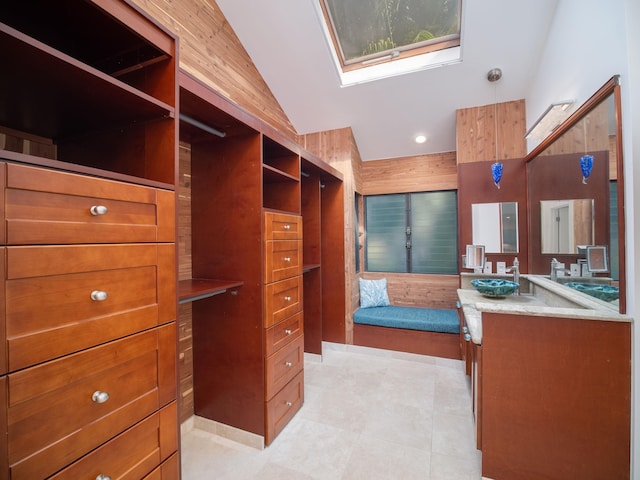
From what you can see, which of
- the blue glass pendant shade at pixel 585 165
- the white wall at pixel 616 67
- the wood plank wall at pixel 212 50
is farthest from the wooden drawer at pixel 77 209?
the blue glass pendant shade at pixel 585 165

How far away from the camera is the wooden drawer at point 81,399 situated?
732 millimetres

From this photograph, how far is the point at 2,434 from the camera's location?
2.25 ft

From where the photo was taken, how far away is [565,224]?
2096mm

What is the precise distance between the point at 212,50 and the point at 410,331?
337 centimetres

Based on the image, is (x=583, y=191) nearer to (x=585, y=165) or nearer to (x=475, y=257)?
(x=585, y=165)

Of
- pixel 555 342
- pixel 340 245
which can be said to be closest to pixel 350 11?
pixel 340 245

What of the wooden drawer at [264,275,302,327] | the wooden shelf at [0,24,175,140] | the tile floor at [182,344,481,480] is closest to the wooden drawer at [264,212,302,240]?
the wooden drawer at [264,275,302,327]

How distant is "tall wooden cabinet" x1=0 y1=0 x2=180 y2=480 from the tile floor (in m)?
0.78

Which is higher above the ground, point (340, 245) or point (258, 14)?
point (258, 14)

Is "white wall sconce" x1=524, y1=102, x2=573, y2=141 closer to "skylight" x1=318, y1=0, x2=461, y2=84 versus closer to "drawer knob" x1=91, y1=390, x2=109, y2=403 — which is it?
"skylight" x1=318, y1=0, x2=461, y2=84

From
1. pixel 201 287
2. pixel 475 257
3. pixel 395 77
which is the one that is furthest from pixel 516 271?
pixel 201 287

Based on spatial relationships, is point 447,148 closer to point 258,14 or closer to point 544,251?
point 544,251

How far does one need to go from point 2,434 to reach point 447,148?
4266 mm

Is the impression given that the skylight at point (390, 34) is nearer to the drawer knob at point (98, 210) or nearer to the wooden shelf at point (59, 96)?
the wooden shelf at point (59, 96)
